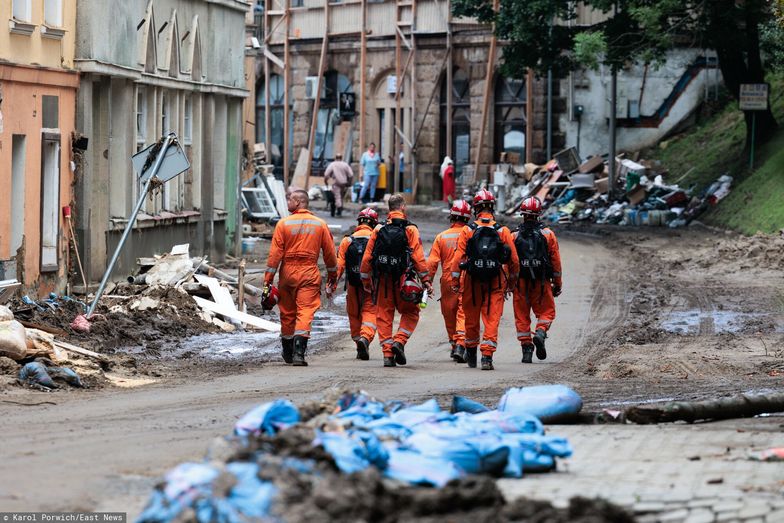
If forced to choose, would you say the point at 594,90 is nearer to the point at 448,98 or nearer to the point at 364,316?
the point at 448,98

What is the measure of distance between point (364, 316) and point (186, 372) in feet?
6.84

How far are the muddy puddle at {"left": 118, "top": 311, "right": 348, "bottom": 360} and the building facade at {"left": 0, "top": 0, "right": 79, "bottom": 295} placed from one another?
237 cm

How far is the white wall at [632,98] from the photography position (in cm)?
4272

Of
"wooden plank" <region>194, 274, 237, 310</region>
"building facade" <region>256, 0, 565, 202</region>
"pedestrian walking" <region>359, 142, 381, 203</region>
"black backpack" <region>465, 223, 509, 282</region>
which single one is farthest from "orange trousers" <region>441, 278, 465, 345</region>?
"pedestrian walking" <region>359, 142, 381, 203</region>

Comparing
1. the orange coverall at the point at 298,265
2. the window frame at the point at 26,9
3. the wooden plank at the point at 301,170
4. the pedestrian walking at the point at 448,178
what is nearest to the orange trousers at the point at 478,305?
the orange coverall at the point at 298,265

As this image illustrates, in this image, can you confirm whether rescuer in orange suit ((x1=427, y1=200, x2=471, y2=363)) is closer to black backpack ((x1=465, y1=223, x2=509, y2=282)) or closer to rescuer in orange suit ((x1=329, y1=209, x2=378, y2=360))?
black backpack ((x1=465, y1=223, x2=509, y2=282))

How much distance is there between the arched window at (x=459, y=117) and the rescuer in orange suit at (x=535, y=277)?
97.8ft

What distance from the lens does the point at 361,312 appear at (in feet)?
52.6

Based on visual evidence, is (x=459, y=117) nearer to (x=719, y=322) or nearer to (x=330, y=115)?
(x=330, y=115)

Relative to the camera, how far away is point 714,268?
84.3ft

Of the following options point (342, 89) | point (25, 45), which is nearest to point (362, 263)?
point (25, 45)

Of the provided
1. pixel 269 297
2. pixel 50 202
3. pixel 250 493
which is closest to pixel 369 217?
pixel 269 297

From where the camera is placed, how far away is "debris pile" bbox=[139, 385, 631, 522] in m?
6.64

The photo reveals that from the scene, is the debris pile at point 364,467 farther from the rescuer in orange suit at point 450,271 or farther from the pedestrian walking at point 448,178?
the pedestrian walking at point 448,178
